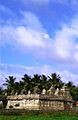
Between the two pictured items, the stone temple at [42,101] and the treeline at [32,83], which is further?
the treeline at [32,83]

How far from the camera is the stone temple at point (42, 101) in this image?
56.4 metres

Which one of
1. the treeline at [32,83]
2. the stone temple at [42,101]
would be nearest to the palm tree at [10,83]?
the treeline at [32,83]

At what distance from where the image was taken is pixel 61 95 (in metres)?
61.1

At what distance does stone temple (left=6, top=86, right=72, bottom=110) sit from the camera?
56.4m

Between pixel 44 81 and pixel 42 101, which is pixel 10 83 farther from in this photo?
pixel 42 101

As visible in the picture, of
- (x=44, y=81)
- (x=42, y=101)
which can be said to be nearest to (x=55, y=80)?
(x=44, y=81)

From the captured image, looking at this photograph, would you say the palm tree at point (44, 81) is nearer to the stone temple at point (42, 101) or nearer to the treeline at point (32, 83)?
the treeline at point (32, 83)

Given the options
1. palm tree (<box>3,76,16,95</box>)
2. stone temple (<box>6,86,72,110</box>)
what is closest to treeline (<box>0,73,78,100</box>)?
palm tree (<box>3,76,16,95</box>)

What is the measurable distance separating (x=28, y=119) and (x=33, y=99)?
15.9 meters

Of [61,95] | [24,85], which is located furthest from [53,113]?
[24,85]

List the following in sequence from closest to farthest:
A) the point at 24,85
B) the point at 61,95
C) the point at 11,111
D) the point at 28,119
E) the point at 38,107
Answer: the point at 28,119 → the point at 11,111 → the point at 38,107 → the point at 61,95 → the point at 24,85

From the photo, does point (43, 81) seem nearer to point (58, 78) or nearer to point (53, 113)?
point (58, 78)

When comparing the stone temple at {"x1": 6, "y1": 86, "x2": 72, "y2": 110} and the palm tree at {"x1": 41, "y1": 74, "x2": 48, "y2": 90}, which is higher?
the palm tree at {"x1": 41, "y1": 74, "x2": 48, "y2": 90}

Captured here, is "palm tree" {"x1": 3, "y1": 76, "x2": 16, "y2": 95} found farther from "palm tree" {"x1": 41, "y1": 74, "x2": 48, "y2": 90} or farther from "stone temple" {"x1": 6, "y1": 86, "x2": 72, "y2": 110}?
"stone temple" {"x1": 6, "y1": 86, "x2": 72, "y2": 110}
